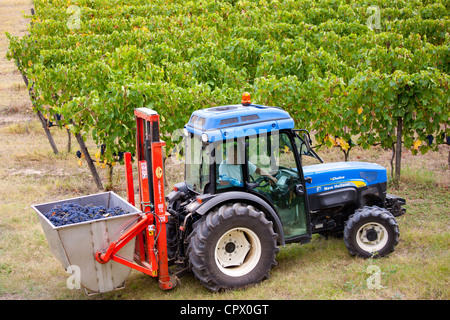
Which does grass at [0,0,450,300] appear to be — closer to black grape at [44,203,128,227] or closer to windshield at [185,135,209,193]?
black grape at [44,203,128,227]

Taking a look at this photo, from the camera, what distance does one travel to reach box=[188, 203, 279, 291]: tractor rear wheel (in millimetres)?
5180

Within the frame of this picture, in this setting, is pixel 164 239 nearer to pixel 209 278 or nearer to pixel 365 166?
pixel 209 278

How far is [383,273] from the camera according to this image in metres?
5.49

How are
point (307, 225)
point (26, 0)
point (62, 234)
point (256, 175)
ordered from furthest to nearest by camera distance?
point (26, 0) < point (307, 225) < point (256, 175) < point (62, 234)

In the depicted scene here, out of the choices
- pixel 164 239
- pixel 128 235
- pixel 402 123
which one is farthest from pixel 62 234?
pixel 402 123

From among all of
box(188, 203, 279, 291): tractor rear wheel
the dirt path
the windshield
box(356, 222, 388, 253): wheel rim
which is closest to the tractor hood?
box(356, 222, 388, 253): wheel rim

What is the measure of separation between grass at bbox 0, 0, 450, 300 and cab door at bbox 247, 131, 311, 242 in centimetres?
57

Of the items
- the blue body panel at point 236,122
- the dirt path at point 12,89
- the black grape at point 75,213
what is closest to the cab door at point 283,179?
the blue body panel at point 236,122

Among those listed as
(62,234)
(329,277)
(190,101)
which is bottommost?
(329,277)

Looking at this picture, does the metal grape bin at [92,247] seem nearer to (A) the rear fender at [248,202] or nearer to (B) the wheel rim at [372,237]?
(A) the rear fender at [248,202]

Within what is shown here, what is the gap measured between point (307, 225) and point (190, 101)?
12.2 ft

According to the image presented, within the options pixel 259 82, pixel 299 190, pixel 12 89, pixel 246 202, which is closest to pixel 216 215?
pixel 246 202

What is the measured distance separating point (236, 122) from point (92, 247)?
2.04 metres

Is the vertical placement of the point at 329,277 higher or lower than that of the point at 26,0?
lower
